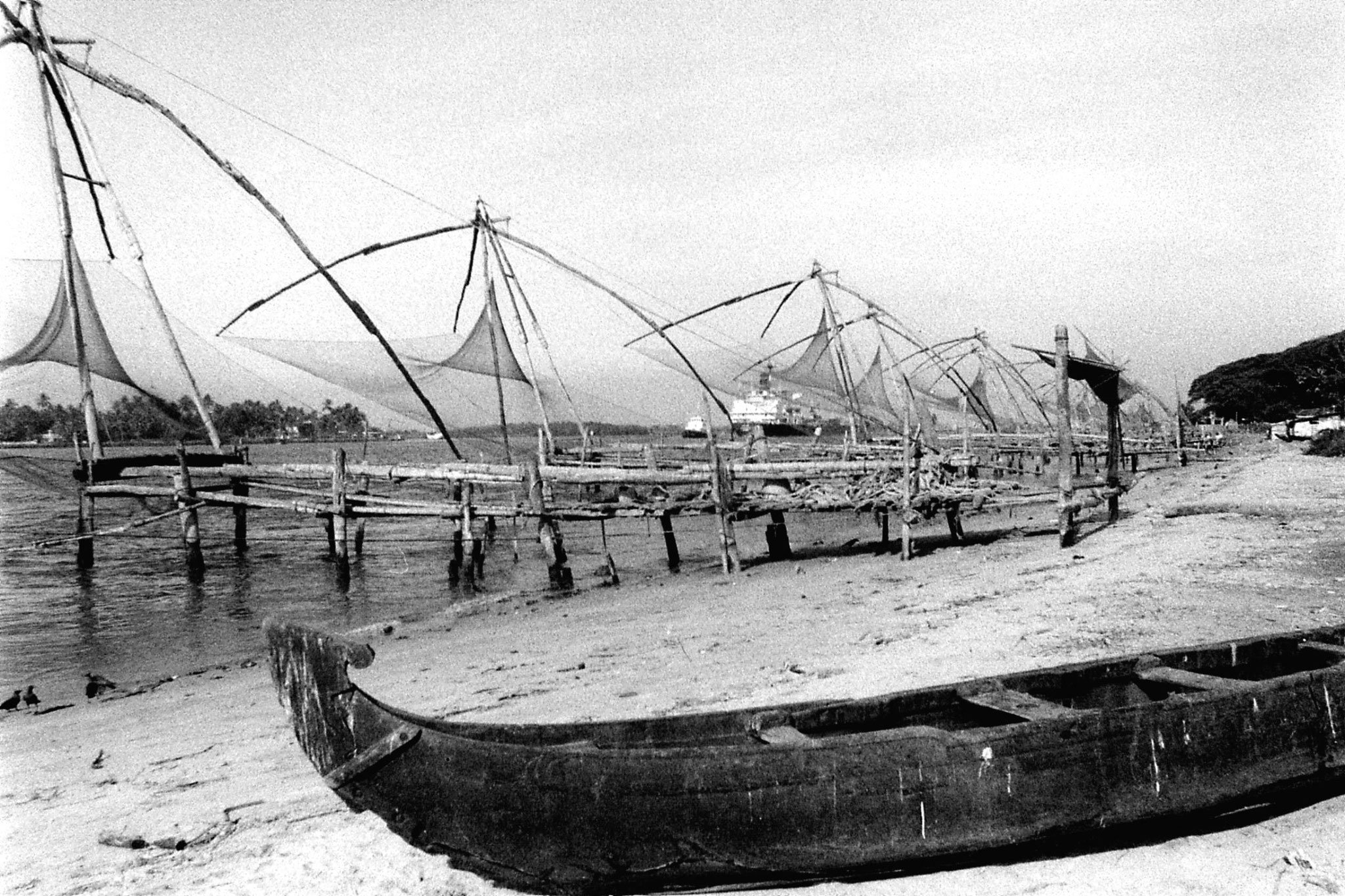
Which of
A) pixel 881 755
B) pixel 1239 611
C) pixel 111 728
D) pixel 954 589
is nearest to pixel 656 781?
pixel 881 755

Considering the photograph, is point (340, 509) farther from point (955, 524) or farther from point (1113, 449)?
point (1113, 449)

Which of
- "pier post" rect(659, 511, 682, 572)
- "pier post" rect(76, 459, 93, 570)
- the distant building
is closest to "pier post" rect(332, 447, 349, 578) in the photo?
"pier post" rect(76, 459, 93, 570)

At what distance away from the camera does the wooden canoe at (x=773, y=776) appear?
2.37 meters

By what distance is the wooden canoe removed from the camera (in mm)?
2365

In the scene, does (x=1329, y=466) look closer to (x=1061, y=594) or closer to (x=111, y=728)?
(x=1061, y=594)

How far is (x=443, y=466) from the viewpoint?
1144cm

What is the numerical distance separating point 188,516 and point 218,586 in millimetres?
1050

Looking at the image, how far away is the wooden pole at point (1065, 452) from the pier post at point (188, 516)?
10.7 metres

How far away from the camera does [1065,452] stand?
952 cm

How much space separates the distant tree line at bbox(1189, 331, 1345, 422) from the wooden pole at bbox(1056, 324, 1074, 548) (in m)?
29.8

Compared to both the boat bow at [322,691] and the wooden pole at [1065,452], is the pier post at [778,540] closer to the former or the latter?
the wooden pole at [1065,452]

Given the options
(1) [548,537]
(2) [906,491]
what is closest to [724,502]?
(1) [548,537]

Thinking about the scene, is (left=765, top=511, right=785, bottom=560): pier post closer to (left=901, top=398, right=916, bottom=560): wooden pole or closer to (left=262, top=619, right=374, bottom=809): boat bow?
(left=901, top=398, right=916, bottom=560): wooden pole

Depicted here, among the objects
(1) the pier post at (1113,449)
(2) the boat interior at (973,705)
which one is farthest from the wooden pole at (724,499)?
(2) the boat interior at (973,705)
